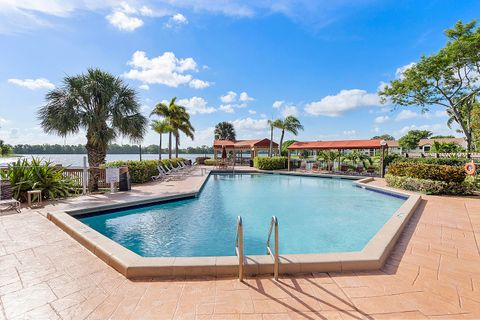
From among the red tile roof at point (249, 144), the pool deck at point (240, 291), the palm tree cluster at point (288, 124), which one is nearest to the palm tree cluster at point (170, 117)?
the red tile roof at point (249, 144)

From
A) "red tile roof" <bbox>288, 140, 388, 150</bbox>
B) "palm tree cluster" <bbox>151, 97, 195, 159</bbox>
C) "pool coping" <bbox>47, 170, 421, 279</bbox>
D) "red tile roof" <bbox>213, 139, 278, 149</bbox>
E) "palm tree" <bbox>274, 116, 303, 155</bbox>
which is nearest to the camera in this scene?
"pool coping" <bbox>47, 170, 421, 279</bbox>

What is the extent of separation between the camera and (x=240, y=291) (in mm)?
2795

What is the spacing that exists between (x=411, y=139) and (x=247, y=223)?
58852 mm

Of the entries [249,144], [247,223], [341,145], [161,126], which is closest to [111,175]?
[247,223]

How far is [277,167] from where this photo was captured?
22234mm

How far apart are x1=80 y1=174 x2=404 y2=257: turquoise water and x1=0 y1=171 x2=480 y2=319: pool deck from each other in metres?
1.67

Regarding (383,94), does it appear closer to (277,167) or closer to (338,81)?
(338,81)

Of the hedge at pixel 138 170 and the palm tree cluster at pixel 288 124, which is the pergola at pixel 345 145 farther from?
the hedge at pixel 138 170

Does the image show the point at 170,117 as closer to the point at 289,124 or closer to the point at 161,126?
the point at 161,126

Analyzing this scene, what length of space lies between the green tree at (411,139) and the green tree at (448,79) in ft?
116

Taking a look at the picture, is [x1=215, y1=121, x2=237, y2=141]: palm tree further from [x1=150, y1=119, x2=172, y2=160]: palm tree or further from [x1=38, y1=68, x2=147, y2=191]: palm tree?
[x1=38, y1=68, x2=147, y2=191]: palm tree

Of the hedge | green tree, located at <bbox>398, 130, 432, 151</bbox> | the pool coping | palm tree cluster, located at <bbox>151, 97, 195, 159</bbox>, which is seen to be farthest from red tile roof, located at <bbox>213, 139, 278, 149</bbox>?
green tree, located at <bbox>398, 130, 432, 151</bbox>

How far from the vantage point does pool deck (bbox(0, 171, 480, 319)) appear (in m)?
2.40

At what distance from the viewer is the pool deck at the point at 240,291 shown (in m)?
2.40
